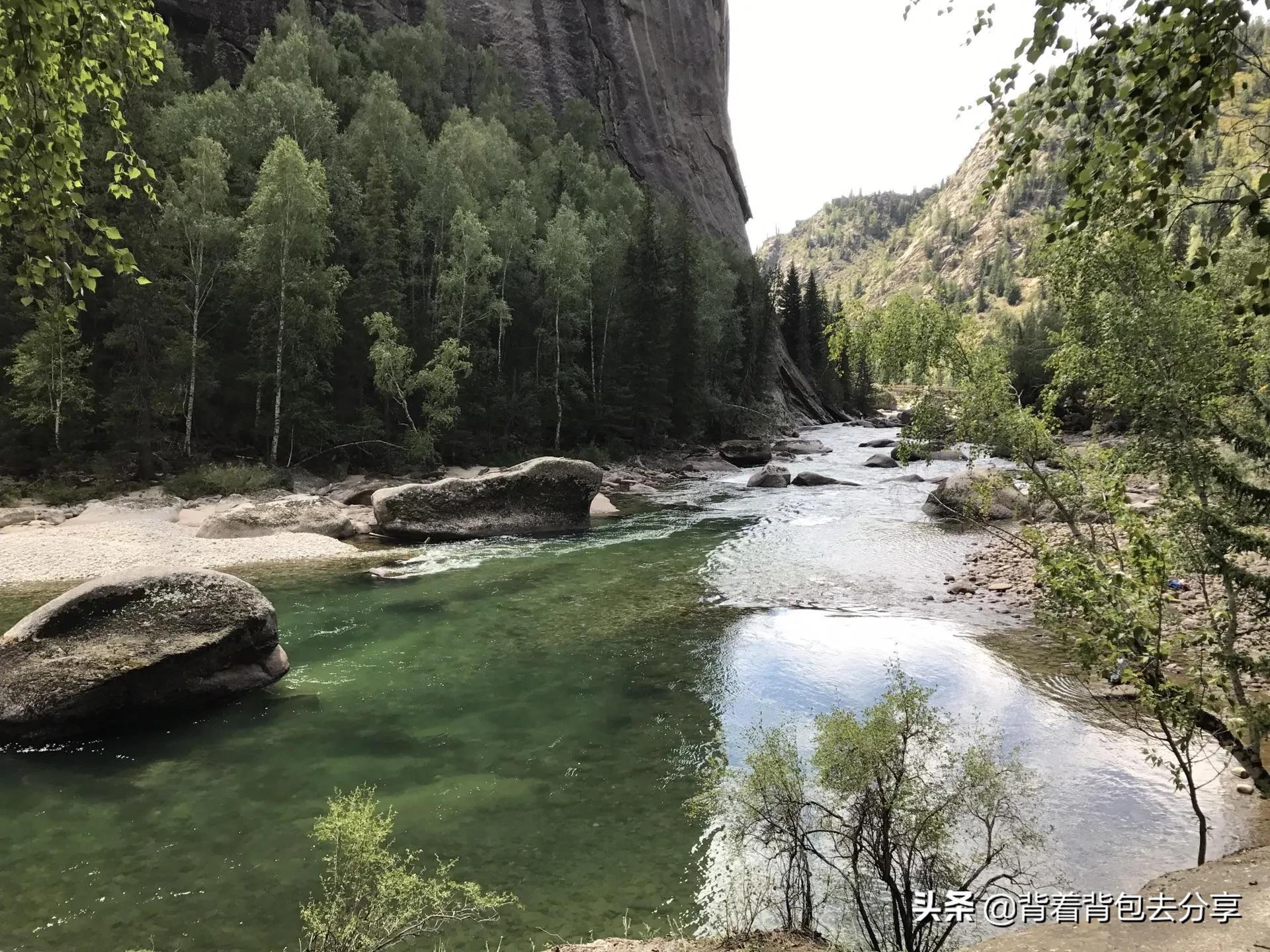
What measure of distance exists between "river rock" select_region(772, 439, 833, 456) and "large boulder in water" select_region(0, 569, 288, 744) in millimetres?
46263

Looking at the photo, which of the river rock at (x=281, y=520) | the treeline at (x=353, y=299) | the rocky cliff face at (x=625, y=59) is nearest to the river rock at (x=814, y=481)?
the treeline at (x=353, y=299)

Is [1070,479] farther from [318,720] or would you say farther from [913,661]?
[318,720]

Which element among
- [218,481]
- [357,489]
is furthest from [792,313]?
[218,481]

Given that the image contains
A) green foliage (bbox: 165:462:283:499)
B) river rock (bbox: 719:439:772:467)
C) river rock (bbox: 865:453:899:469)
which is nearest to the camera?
green foliage (bbox: 165:462:283:499)

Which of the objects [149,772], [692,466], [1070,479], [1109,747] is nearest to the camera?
[149,772]

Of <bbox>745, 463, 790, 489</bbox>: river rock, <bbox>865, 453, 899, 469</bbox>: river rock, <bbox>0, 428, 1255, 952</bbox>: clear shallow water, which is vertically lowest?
<bbox>0, 428, 1255, 952</bbox>: clear shallow water

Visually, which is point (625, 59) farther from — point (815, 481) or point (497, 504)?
point (497, 504)

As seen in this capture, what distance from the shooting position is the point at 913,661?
12.9 metres

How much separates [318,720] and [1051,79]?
1147 centimetres

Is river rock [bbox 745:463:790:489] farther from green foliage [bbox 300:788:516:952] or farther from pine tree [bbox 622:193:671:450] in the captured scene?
green foliage [bbox 300:788:516:952]

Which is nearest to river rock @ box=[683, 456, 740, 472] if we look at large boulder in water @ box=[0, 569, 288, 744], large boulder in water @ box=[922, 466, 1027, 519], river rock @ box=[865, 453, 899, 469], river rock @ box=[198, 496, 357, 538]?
river rock @ box=[865, 453, 899, 469]

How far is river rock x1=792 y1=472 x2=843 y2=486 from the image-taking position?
3637 cm

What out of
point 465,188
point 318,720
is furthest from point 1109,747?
point 465,188

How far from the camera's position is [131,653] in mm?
9898
